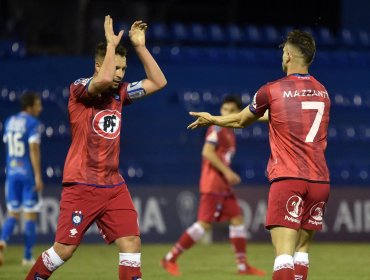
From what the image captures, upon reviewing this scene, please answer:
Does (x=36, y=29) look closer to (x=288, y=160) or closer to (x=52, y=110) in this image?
(x=52, y=110)

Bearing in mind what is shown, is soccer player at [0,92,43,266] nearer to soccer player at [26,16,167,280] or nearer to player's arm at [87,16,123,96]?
soccer player at [26,16,167,280]

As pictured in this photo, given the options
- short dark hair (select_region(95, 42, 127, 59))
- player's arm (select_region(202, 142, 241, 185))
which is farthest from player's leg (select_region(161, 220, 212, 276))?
short dark hair (select_region(95, 42, 127, 59))

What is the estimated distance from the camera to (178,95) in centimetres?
1620

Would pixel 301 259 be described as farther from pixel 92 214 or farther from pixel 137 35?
pixel 137 35

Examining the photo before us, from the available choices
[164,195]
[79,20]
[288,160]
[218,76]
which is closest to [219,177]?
[164,195]

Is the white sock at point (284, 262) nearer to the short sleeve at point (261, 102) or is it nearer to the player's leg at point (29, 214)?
the short sleeve at point (261, 102)

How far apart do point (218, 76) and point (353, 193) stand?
3365 millimetres

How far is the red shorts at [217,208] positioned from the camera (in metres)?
11.0

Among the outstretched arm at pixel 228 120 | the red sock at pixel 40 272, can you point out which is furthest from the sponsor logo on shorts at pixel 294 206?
the red sock at pixel 40 272

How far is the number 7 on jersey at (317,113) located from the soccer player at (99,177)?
1.16m

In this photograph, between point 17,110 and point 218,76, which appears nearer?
point 17,110

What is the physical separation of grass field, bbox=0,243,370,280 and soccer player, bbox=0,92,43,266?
0.59 meters

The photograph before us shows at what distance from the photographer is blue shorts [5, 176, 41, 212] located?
1155 cm

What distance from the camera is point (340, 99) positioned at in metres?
16.6
